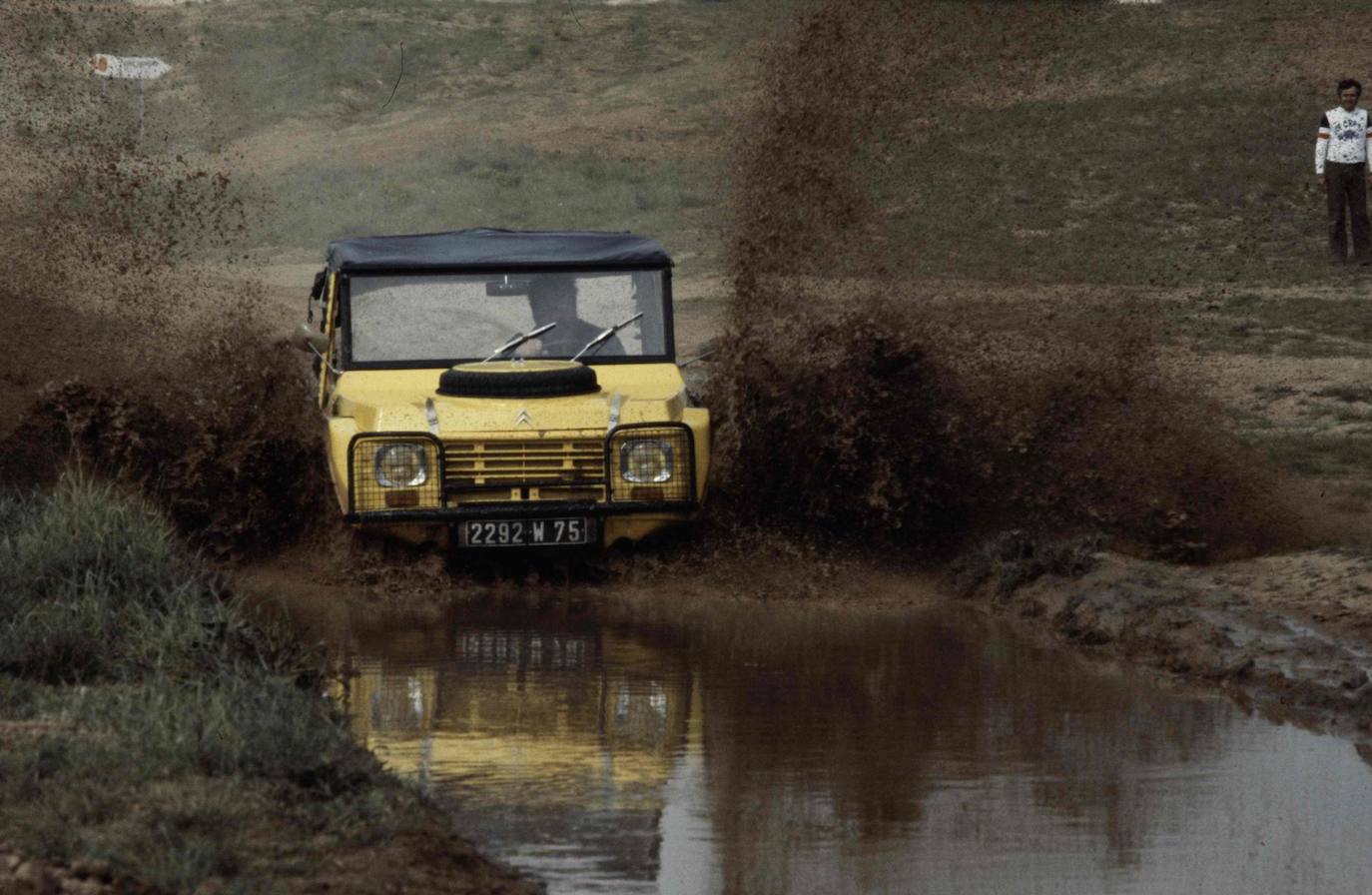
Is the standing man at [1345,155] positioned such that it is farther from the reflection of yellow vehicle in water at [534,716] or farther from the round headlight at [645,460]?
the reflection of yellow vehicle in water at [534,716]

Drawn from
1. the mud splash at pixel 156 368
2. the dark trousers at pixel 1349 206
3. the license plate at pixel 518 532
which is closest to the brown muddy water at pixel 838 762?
the license plate at pixel 518 532

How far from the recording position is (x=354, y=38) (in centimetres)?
4956

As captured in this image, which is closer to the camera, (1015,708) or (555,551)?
(1015,708)

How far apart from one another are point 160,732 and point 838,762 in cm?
226

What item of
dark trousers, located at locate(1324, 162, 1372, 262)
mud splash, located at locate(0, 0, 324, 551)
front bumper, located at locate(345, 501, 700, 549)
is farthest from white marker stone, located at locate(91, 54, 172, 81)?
front bumper, located at locate(345, 501, 700, 549)

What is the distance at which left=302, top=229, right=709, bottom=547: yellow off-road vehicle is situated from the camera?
9.98 m

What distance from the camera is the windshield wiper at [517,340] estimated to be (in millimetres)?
10750

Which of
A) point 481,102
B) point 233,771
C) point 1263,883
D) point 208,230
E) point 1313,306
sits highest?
point 481,102

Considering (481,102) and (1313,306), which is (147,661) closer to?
(1313,306)

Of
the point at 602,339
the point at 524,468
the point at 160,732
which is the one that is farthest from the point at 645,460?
the point at 160,732

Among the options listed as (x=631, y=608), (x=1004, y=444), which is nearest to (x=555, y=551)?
(x=631, y=608)

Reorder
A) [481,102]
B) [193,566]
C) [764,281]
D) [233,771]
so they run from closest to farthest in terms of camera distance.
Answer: [233,771] → [193,566] → [764,281] → [481,102]

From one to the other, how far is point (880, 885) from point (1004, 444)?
6.21m

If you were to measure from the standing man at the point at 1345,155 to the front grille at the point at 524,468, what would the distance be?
11.3 meters
